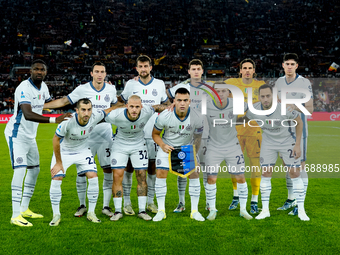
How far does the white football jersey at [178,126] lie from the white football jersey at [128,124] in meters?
0.25

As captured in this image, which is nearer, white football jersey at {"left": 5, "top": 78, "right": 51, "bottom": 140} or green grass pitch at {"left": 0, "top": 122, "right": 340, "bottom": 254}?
green grass pitch at {"left": 0, "top": 122, "right": 340, "bottom": 254}

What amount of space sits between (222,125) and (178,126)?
622 mm

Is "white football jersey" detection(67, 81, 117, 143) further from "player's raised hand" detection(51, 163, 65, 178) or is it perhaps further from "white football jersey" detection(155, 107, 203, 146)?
"white football jersey" detection(155, 107, 203, 146)

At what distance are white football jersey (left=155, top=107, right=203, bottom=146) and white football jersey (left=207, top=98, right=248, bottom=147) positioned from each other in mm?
172

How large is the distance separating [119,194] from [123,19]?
103 ft

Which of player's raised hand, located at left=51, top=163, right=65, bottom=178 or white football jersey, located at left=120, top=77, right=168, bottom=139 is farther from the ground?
white football jersey, located at left=120, top=77, right=168, bottom=139

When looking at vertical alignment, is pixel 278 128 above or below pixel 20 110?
below

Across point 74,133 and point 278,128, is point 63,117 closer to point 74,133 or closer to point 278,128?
point 74,133

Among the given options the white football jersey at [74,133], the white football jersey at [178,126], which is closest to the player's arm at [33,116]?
the white football jersey at [74,133]

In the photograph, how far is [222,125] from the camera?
5043 millimetres

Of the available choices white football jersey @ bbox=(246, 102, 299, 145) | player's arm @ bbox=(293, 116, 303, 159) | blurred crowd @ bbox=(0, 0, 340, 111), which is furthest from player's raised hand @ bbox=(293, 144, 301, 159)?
blurred crowd @ bbox=(0, 0, 340, 111)

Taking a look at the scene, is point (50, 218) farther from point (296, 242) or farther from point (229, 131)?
point (296, 242)

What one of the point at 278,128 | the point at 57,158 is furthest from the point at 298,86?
the point at 57,158

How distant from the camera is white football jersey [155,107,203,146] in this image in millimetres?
4965
